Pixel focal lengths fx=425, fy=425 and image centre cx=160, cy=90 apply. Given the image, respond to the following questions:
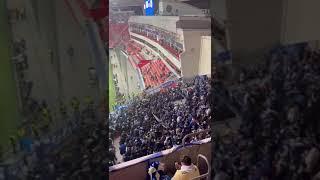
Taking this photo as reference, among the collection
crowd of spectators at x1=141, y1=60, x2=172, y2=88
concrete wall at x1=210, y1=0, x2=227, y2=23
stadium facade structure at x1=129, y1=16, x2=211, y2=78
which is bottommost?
crowd of spectators at x1=141, y1=60, x2=172, y2=88

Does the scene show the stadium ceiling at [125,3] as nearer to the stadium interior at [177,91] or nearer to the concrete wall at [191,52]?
the stadium interior at [177,91]

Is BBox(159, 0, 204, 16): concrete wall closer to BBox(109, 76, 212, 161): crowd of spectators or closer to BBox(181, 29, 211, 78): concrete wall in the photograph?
BBox(181, 29, 211, 78): concrete wall

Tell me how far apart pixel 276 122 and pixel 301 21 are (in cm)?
48

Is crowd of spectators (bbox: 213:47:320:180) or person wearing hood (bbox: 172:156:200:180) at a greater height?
crowd of spectators (bbox: 213:47:320:180)

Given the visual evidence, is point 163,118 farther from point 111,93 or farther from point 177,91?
point 111,93

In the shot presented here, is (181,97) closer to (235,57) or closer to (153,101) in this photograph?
(153,101)

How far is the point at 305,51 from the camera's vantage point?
197 cm

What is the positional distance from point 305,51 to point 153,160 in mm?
867

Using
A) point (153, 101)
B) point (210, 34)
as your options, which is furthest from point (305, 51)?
point (153, 101)

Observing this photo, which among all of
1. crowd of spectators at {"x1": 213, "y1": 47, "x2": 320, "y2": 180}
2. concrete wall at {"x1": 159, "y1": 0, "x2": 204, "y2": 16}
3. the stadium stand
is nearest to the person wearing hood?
crowd of spectators at {"x1": 213, "y1": 47, "x2": 320, "y2": 180}

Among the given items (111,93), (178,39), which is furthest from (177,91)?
(111,93)

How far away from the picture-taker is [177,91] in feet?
6.66

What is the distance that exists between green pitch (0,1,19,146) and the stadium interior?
0.09 m

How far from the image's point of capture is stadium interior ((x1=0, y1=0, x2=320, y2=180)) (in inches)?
65.5
